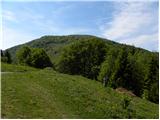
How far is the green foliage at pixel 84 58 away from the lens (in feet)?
252

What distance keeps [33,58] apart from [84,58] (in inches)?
477

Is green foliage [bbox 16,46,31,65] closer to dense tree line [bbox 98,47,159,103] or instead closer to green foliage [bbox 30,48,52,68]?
green foliage [bbox 30,48,52,68]

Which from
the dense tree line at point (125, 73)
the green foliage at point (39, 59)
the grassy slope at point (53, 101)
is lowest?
the grassy slope at point (53, 101)

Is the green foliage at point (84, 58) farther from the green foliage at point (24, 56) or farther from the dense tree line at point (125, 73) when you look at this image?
the dense tree line at point (125, 73)

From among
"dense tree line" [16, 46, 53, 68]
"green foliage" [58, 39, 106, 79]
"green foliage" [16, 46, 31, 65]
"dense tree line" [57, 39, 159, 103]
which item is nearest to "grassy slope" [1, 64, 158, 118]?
"dense tree line" [57, 39, 159, 103]

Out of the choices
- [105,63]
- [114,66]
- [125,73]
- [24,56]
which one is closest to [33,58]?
[24,56]

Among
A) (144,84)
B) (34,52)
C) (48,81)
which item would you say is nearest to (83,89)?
(48,81)

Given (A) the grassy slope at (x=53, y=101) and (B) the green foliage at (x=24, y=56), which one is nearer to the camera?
(A) the grassy slope at (x=53, y=101)

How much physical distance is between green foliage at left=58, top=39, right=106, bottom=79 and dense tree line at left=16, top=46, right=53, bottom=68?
6.11m

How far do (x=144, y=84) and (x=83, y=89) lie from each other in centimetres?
4570

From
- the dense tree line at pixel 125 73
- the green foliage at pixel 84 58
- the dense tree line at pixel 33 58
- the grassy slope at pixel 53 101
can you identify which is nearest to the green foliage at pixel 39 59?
the dense tree line at pixel 33 58

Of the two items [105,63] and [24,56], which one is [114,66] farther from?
[24,56]

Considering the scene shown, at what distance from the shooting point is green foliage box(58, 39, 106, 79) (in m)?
76.7

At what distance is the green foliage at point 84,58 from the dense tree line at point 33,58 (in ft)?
20.0
